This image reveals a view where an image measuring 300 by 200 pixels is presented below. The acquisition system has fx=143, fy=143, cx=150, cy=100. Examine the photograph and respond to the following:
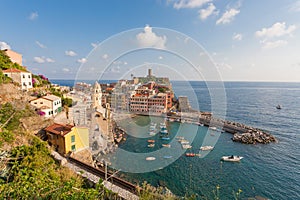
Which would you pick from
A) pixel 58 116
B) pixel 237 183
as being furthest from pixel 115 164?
pixel 237 183

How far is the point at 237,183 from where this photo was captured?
230 inches

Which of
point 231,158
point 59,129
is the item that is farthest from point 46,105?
point 231,158

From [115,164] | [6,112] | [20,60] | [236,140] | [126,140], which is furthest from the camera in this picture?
[20,60]

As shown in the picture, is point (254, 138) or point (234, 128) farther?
point (234, 128)

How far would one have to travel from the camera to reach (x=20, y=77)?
7656 millimetres

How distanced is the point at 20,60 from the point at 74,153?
37.7 ft

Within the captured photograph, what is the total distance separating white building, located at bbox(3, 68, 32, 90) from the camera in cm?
736

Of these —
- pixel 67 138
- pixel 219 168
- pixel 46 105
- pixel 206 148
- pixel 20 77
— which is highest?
pixel 20 77

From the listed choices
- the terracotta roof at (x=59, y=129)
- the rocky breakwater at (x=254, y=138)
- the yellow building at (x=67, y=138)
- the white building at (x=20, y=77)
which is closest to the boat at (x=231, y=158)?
the rocky breakwater at (x=254, y=138)

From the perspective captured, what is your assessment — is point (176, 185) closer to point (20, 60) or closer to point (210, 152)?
point (210, 152)

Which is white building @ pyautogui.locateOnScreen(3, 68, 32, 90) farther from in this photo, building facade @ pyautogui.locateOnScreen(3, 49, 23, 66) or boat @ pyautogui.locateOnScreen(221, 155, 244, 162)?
boat @ pyautogui.locateOnScreen(221, 155, 244, 162)

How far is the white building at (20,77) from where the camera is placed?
7.36m

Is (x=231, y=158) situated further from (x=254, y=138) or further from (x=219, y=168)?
(x=254, y=138)

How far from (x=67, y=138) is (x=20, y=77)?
16.9ft
